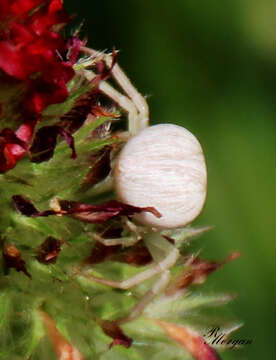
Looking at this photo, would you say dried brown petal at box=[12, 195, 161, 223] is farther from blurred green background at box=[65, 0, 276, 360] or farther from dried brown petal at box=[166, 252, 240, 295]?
blurred green background at box=[65, 0, 276, 360]

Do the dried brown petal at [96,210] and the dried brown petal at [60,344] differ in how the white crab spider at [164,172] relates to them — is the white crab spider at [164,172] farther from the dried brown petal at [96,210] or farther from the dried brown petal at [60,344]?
the dried brown petal at [60,344]

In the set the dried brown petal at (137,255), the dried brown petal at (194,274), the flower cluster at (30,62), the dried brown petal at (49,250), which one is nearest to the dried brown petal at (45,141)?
the flower cluster at (30,62)

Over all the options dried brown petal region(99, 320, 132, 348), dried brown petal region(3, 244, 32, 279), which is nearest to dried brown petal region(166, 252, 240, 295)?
dried brown petal region(99, 320, 132, 348)

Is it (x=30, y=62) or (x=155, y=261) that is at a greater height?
(x=30, y=62)

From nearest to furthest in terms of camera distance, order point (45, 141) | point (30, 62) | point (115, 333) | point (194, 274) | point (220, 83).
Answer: point (30, 62), point (45, 141), point (115, 333), point (194, 274), point (220, 83)

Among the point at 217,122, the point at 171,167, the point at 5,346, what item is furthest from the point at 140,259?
the point at 217,122

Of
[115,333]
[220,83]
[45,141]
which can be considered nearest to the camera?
[45,141]

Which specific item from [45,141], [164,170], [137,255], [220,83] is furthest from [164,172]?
[220,83]

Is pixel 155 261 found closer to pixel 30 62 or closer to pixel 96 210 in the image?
pixel 96 210
